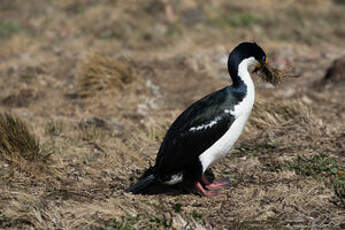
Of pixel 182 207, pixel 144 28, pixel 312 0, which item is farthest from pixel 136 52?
pixel 182 207

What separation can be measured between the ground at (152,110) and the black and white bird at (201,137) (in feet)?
0.78

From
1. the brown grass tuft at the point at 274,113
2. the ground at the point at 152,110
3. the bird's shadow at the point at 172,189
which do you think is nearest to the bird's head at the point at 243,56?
the ground at the point at 152,110

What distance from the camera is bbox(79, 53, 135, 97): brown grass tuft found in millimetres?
7848

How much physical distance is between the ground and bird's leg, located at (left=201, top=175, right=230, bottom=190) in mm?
85

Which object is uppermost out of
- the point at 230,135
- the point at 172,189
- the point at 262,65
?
the point at 262,65

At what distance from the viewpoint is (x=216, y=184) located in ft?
15.2

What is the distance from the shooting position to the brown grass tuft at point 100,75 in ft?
25.7

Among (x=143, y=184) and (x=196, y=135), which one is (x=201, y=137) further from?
(x=143, y=184)

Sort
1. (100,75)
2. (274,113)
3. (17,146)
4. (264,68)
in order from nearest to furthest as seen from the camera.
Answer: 1. (264,68)
2. (17,146)
3. (274,113)
4. (100,75)

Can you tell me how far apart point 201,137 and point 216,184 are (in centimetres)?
56

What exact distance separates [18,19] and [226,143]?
9.00 meters

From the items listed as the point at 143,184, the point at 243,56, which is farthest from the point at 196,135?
the point at 243,56

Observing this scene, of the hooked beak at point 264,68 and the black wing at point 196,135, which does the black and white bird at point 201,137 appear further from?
the hooked beak at point 264,68

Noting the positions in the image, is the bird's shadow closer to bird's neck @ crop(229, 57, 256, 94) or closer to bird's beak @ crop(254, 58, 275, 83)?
bird's neck @ crop(229, 57, 256, 94)
